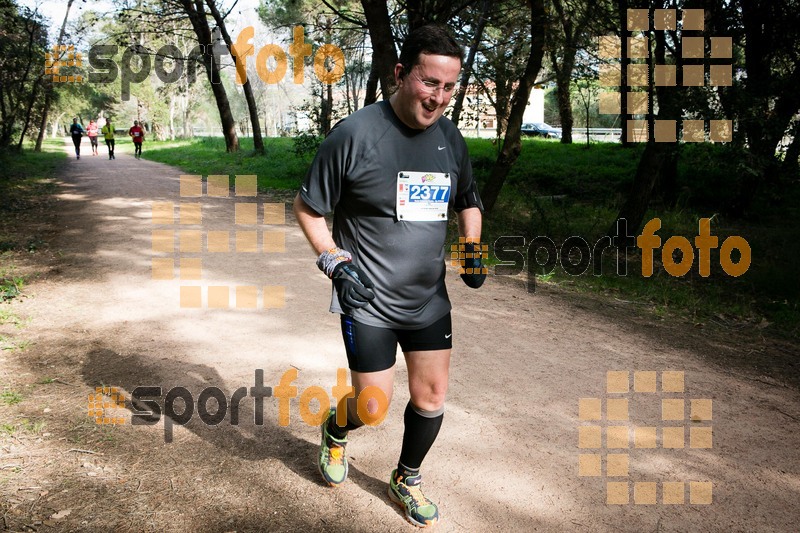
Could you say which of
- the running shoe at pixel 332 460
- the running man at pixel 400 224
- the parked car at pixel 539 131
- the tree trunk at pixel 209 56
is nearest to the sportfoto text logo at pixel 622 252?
the running shoe at pixel 332 460

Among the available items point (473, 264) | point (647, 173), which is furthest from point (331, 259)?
point (647, 173)

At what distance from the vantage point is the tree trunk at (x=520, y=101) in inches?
403

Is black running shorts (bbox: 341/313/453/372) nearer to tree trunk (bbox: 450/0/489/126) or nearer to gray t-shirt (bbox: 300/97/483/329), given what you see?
gray t-shirt (bbox: 300/97/483/329)

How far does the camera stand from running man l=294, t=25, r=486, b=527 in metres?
2.52

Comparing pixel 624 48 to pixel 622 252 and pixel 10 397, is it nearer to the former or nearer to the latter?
pixel 622 252

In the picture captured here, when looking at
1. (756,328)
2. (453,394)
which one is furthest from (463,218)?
(756,328)

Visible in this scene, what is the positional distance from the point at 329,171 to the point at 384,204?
0.28 m

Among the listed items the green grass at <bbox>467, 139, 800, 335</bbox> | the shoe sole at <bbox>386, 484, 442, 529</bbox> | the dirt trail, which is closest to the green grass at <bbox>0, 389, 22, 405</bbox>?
the dirt trail

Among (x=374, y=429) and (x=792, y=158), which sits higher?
(x=792, y=158)

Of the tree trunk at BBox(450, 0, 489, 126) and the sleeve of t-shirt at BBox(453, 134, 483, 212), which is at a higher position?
the tree trunk at BBox(450, 0, 489, 126)

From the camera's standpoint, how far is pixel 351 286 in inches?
97.0

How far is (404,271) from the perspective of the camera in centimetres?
270

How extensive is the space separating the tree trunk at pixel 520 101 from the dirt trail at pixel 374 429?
4.67 m

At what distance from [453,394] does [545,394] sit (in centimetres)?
70
